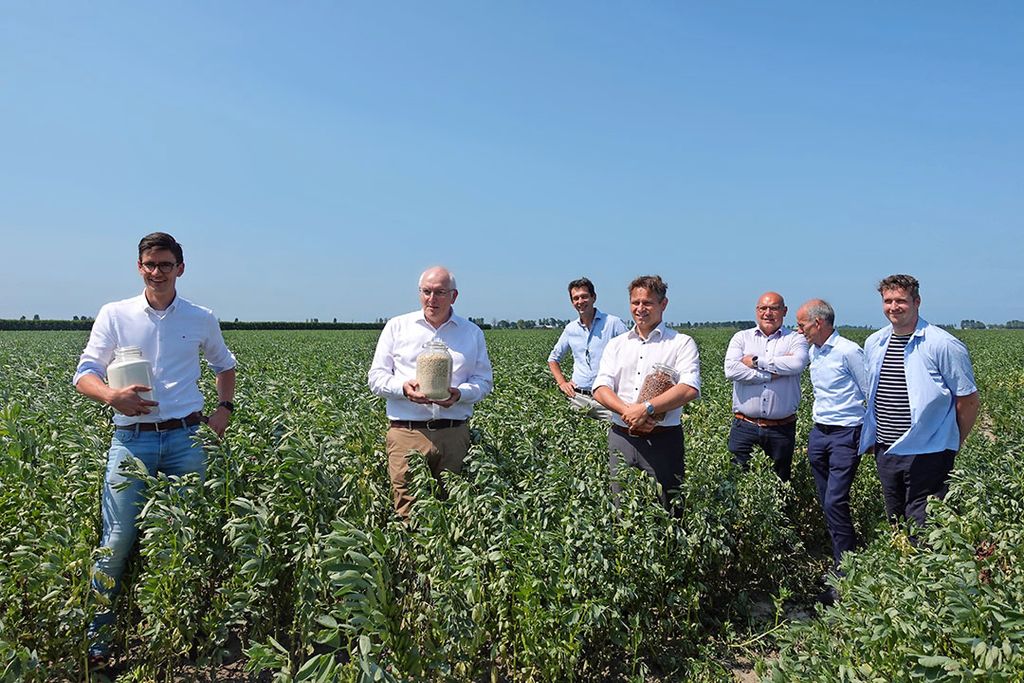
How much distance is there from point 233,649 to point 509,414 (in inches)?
120

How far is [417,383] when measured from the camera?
4254mm

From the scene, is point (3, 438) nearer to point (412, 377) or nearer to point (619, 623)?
point (412, 377)

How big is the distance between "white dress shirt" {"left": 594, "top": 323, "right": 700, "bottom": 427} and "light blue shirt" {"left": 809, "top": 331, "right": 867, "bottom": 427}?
4.87ft

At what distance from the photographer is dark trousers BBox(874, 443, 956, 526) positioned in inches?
174

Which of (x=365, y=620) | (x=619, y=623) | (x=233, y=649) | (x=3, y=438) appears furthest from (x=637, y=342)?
(x=3, y=438)

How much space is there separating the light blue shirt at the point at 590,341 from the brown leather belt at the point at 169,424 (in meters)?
3.78

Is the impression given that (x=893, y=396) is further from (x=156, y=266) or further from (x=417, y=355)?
(x=156, y=266)

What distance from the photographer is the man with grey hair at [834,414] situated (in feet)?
16.6

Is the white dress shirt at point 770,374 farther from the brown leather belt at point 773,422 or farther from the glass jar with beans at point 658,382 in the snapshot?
the glass jar with beans at point 658,382

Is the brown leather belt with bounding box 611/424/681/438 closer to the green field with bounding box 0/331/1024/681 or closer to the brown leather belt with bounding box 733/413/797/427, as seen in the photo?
the green field with bounding box 0/331/1024/681

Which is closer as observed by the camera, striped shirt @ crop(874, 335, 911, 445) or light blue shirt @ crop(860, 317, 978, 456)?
light blue shirt @ crop(860, 317, 978, 456)

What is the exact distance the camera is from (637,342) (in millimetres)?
4574

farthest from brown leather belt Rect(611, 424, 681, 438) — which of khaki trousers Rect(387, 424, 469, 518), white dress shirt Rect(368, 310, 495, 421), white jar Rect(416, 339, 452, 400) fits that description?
white jar Rect(416, 339, 452, 400)

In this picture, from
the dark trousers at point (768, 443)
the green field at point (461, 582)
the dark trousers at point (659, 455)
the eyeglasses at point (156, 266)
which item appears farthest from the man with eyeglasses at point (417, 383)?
the dark trousers at point (768, 443)
